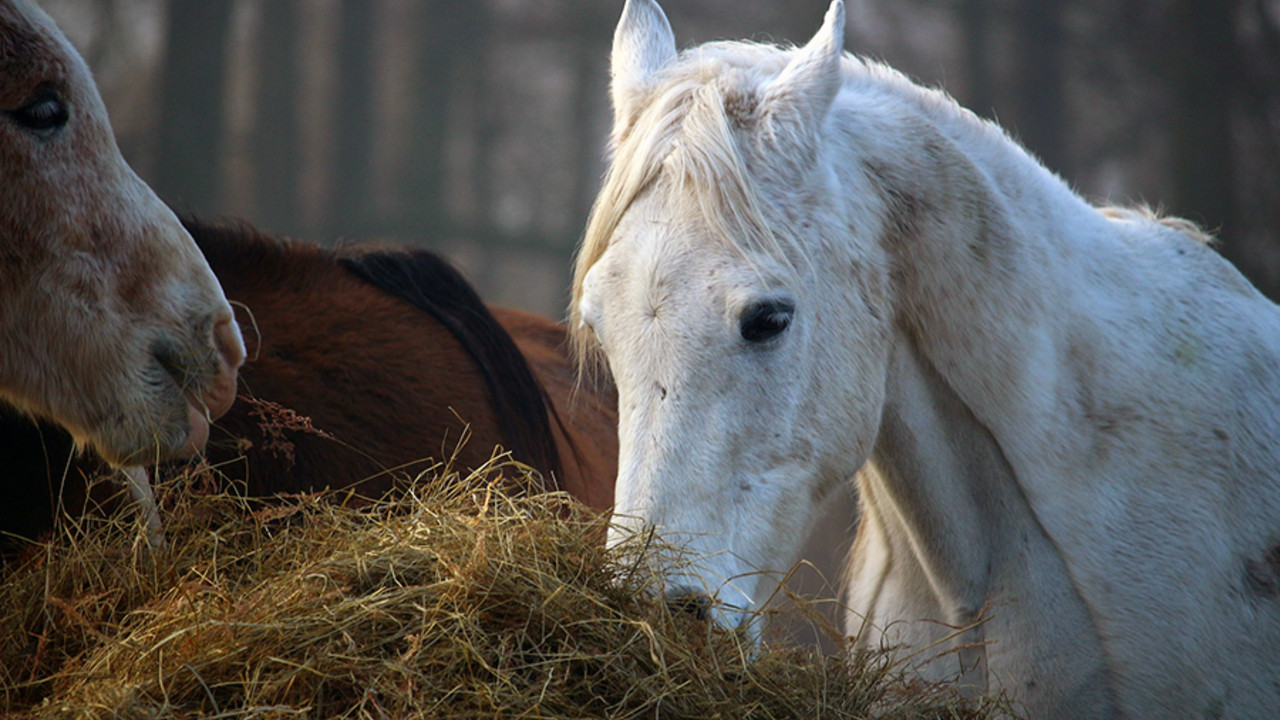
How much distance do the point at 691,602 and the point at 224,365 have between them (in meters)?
0.96

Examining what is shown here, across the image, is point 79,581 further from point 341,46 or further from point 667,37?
point 341,46

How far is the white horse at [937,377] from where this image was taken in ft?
4.71

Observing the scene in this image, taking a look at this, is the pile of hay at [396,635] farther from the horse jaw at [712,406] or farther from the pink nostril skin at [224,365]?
the pink nostril skin at [224,365]

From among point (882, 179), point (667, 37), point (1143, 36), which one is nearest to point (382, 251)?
point (667, 37)

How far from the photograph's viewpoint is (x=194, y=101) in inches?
197

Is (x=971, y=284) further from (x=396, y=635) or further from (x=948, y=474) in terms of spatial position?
(x=396, y=635)

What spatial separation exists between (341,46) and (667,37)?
13.3 ft

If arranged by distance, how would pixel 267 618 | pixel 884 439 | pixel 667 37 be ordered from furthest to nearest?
1. pixel 667 37
2. pixel 884 439
3. pixel 267 618

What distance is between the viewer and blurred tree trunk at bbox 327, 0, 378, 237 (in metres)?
5.24

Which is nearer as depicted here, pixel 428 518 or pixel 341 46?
pixel 428 518

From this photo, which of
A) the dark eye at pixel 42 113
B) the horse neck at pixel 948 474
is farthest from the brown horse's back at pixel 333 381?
the horse neck at pixel 948 474

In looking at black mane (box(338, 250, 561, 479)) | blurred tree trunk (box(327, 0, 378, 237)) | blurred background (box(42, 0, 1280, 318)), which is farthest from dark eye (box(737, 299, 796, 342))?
blurred tree trunk (box(327, 0, 378, 237))

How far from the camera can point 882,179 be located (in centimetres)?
166

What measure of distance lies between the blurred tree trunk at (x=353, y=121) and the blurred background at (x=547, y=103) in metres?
0.01
